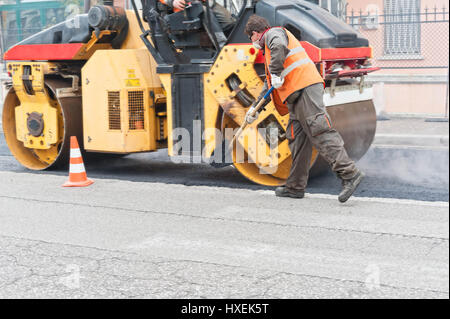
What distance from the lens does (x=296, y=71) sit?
6.34 m

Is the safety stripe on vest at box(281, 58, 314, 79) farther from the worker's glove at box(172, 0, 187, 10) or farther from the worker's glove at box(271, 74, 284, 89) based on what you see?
the worker's glove at box(172, 0, 187, 10)

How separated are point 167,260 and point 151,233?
73 cm

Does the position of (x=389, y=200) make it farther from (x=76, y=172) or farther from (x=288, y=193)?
(x=76, y=172)

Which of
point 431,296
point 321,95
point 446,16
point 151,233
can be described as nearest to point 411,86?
point 446,16

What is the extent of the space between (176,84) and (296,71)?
159 cm

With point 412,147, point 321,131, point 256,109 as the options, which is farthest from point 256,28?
point 412,147

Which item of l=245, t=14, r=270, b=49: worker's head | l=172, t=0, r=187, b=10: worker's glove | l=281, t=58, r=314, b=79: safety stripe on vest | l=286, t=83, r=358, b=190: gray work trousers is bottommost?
l=286, t=83, r=358, b=190: gray work trousers

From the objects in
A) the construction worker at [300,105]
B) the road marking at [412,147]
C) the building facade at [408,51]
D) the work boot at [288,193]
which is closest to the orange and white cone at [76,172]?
the work boot at [288,193]

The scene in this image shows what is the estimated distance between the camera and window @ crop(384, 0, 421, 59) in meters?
14.7

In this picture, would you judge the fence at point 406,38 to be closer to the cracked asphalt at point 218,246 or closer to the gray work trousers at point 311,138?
the gray work trousers at point 311,138

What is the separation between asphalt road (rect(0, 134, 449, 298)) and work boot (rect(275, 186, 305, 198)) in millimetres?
85

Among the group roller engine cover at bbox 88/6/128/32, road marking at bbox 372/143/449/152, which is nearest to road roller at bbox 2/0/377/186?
roller engine cover at bbox 88/6/128/32

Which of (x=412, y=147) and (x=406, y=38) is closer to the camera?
(x=412, y=147)

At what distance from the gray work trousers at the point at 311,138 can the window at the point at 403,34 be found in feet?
29.1
